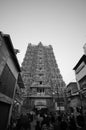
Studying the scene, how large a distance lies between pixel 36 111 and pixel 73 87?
10839mm

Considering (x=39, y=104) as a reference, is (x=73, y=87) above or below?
above

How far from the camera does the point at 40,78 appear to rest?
2622 cm

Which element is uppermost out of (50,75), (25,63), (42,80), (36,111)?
(25,63)

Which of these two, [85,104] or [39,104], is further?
[39,104]

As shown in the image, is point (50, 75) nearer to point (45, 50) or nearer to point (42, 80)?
point (42, 80)

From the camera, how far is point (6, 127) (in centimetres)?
813

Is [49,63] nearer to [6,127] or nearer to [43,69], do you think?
[43,69]

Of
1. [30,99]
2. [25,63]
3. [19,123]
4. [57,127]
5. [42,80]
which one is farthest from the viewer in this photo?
[25,63]

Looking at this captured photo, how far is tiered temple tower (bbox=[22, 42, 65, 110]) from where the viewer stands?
21.2 meters

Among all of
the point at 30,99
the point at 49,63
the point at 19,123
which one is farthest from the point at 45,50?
the point at 19,123

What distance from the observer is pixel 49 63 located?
111 feet

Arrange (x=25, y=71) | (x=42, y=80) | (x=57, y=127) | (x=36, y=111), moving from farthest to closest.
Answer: (x=25, y=71) < (x=42, y=80) < (x=36, y=111) < (x=57, y=127)

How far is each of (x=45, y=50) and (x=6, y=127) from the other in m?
34.2

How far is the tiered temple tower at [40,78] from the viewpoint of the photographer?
21250 millimetres
